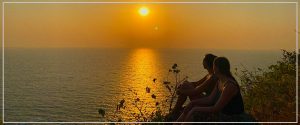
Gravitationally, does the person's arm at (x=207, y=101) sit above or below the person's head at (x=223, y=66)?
below

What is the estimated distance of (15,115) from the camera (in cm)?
3653

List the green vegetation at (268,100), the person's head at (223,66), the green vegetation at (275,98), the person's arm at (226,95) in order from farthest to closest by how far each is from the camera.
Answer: the green vegetation at (275,98)
the green vegetation at (268,100)
the person's head at (223,66)
the person's arm at (226,95)

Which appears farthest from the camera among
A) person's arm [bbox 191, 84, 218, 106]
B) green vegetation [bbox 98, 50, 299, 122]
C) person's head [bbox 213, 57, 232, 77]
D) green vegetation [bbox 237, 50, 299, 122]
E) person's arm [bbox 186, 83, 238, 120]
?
green vegetation [bbox 237, 50, 299, 122]

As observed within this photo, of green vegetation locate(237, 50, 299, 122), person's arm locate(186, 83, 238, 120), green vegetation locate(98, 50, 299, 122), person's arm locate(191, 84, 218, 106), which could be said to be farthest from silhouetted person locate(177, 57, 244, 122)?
green vegetation locate(237, 50, 299, 122)

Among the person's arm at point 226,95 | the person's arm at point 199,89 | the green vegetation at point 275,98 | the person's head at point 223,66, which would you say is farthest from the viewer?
the green vegetation at point 275,98

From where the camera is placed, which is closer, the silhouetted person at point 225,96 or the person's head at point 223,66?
the silhouetted person at point 225,96

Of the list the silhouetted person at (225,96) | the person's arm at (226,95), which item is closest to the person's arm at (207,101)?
the silhouetted person at (225,96)

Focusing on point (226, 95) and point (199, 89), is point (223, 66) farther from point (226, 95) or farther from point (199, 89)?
point (199, 89)

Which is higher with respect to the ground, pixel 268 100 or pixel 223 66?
pixel 223 66

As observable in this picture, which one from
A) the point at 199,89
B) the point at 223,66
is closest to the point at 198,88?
the point at 199,89

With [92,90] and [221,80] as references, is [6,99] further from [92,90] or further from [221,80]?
[221,80]

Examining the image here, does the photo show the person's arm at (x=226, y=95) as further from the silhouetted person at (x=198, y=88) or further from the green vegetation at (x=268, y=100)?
the green vegetation at (x=268, y=100)

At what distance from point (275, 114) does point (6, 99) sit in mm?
38146

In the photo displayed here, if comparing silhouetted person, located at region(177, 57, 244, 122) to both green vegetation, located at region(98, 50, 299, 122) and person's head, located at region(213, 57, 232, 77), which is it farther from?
green vegetation, located at region(98, 50, 299, 122)
